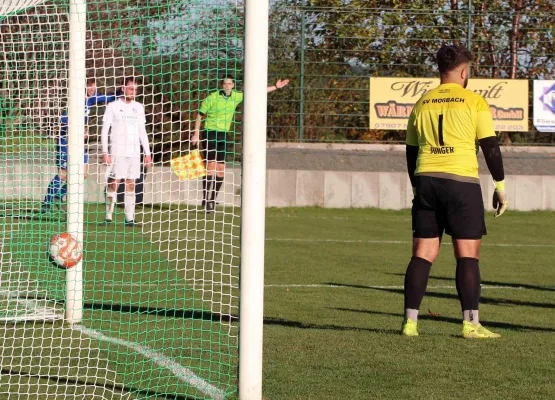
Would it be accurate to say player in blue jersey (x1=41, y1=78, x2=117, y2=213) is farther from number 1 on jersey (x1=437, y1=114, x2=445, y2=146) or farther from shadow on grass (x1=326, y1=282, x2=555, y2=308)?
shadow on grass (x1=326, y1=282, x2=555, y2=308)

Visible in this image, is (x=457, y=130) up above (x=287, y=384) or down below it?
above

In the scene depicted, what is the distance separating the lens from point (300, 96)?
21266mm

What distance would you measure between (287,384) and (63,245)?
217cm

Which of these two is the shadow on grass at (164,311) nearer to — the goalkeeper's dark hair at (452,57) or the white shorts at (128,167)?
the goalkeeper's dark hair at (452,57)

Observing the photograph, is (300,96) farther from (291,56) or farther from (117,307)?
(117,307)

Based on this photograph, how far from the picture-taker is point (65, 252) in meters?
6.86

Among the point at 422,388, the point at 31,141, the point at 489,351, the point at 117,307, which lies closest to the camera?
the point at 422,388

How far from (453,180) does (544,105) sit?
1529cm

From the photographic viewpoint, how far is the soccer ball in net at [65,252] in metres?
6.83

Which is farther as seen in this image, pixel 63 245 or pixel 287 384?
pixel 63 245

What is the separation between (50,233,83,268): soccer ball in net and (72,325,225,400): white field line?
1.54 ft

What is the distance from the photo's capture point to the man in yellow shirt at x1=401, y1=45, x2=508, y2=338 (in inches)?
269

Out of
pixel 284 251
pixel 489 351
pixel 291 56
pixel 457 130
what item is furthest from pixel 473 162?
pixel 291 56

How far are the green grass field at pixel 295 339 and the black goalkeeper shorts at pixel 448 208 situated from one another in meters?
0.72
